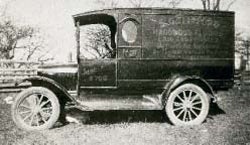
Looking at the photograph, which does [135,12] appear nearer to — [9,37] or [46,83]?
[46,83]

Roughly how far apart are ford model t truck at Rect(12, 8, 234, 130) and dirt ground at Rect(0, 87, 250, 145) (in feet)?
1.23

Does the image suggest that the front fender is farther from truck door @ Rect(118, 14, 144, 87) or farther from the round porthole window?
the round porthole window

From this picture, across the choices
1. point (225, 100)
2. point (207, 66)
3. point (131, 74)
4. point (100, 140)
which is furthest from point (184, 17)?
point (225, 100)

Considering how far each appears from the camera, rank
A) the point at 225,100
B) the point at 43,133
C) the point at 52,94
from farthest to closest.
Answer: the point at 225,100 < the point at 52,94 < the point at 43,133

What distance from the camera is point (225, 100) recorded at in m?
10.0

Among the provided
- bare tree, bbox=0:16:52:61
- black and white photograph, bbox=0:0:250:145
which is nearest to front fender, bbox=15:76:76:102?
black and white photograph, bbox=0:0:250:145

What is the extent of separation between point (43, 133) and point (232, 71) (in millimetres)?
3824

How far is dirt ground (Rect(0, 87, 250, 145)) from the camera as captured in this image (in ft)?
17.8

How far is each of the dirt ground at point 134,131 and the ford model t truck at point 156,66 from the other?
14.7 inches

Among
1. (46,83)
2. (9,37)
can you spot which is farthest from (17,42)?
(46,83)

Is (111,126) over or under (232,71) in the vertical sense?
under

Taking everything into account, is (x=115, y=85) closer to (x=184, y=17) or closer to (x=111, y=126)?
(x=111, y=126)

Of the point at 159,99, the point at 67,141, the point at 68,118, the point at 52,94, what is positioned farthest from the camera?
the point at 68,118

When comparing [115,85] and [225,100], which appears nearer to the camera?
[115,85]
